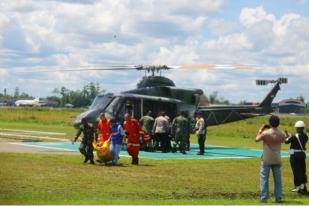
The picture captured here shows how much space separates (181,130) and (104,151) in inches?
279

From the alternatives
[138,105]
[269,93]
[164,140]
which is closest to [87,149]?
[164,140]

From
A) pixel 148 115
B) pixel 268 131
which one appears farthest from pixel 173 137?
pixel 268 131

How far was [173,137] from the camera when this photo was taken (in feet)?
95.8

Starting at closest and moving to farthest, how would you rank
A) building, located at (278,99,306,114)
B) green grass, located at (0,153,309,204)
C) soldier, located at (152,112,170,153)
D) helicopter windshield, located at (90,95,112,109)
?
1. green grass, located at (0,153,309,204)
2. soldier, located at (152,112,170,153)
3. helicopter windshield, located at (90,95,112,109)
4. building, located at (278,99,306,114)

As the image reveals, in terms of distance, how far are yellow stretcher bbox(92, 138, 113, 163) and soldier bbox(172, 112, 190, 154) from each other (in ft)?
21.9

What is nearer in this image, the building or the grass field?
the grass field

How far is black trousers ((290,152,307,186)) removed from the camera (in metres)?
16.4

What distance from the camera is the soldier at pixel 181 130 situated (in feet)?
91.9

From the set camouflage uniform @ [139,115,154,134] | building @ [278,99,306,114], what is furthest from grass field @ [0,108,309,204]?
building @ [278,99,306,114]

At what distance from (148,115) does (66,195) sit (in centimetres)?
1470

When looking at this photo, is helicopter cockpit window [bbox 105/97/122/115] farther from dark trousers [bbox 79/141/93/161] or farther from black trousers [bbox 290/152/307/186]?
black trousers [bbox 290/152/307/186]

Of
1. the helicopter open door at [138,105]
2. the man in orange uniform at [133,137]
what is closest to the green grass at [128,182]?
the man in orange uniform at [133,137]

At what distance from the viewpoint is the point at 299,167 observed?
53.9ft

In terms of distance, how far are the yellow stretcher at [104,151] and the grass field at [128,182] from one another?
0.56 metres
